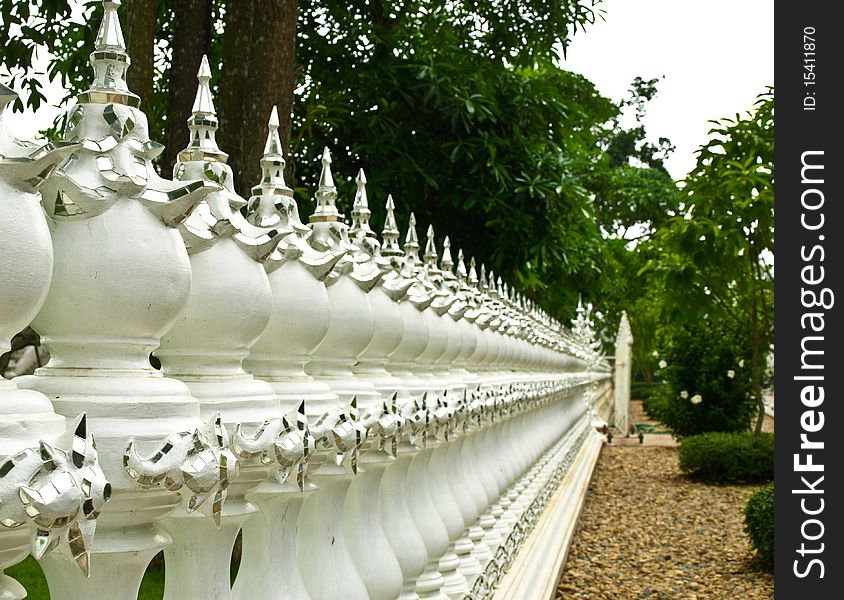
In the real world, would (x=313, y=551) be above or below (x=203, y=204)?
below

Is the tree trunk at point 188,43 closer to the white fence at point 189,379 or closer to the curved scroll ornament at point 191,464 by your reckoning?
the white fence at point 189,379

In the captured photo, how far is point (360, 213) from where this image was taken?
277 cm

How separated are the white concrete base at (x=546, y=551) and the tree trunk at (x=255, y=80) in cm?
240

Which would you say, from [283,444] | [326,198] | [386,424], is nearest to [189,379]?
[283,444]

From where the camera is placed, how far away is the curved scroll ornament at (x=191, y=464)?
1.09m

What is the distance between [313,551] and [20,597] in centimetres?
99

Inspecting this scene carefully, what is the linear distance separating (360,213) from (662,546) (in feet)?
21.2

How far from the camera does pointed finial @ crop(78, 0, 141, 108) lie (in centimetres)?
126

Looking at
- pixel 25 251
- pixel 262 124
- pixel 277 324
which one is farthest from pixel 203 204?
pixel 262 124

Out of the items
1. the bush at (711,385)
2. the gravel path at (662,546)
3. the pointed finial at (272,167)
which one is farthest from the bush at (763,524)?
the bush at (711,385)

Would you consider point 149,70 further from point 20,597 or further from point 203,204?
point 20,597

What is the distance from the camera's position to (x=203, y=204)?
4.64ft

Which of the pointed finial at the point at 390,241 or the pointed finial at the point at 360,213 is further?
the pointed finial at the point at 390,241

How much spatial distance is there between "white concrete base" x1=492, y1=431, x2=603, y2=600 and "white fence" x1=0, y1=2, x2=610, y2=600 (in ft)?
7.47
